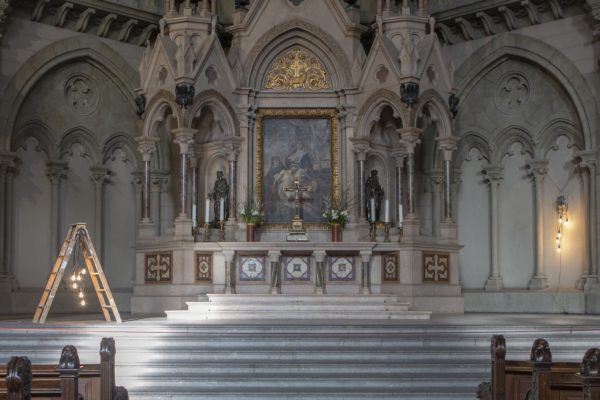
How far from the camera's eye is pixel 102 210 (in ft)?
71.0

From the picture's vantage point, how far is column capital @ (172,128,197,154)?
1958cm

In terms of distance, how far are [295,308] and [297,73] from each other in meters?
5.56

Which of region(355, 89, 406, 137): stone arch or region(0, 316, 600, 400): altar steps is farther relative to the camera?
region(355, 89, 406, 137): stone arch

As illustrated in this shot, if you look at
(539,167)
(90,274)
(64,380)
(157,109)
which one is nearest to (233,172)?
(157,109)

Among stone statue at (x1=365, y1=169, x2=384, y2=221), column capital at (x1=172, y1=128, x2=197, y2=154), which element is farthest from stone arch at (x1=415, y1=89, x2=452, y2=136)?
column capital at (x1=172, y1=128, x2=197, y2=154)

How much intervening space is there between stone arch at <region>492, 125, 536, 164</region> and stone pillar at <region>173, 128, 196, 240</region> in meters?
6.43

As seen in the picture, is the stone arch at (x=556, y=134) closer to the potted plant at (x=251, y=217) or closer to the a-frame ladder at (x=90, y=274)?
the potted plant at (x=251, y=217)

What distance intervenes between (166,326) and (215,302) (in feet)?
10.4

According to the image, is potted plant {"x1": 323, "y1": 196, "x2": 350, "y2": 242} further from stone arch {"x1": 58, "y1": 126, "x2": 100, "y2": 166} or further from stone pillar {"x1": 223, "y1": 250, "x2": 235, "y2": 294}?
stone arch {"x1": 58, "y1": 126, "x2": 100, "y2": 166}

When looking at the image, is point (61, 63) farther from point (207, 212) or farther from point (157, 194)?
point (207, 212)

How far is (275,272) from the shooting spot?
1881 cm

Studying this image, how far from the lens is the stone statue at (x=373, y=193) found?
20.1m

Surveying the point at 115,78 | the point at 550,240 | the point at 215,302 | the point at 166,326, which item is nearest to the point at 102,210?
the point at 115,78

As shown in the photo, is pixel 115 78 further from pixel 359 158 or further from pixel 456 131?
pixel 456 131
